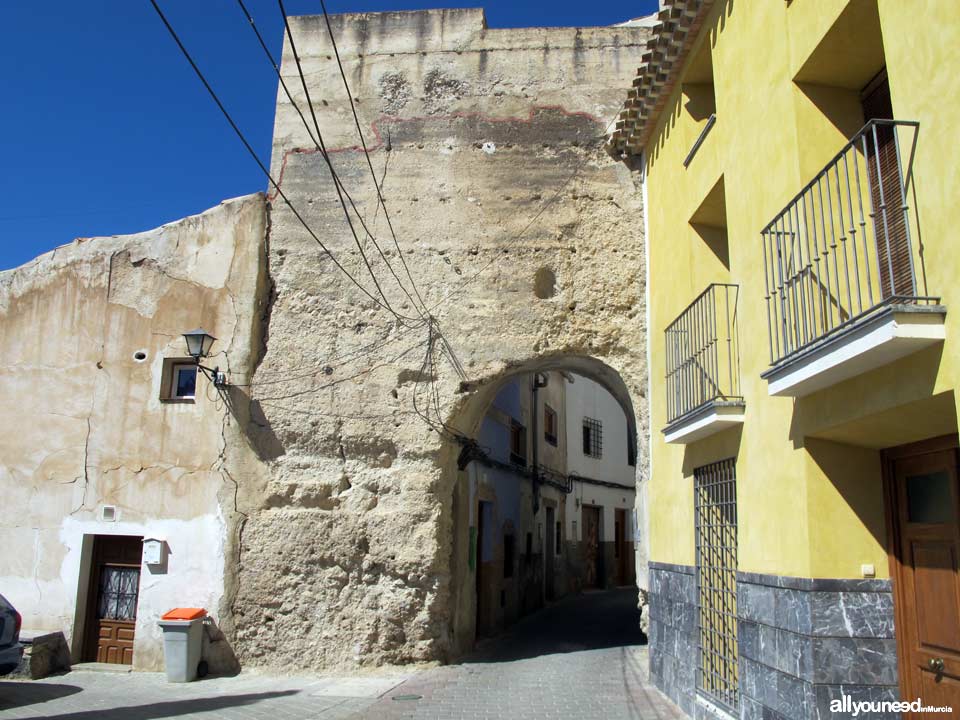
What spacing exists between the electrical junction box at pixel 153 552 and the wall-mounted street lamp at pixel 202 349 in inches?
81.5

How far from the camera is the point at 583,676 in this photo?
29.8 ft

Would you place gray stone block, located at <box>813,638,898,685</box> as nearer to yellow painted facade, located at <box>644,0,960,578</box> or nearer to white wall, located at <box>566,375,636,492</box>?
yellow painted facade, located at <box>644,0,960,578</box>

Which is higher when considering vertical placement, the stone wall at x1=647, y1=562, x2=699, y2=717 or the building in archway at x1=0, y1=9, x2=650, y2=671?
the building in archway at x1=0, y1=9, x2=650, y2=671

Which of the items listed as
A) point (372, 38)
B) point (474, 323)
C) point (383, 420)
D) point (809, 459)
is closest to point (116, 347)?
point (383, 420)

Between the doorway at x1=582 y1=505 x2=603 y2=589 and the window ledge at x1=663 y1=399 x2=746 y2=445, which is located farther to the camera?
the doorway at x1=582 y1=505 x2=603 y2=589

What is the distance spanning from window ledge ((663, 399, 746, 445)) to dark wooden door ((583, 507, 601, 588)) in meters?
15.7

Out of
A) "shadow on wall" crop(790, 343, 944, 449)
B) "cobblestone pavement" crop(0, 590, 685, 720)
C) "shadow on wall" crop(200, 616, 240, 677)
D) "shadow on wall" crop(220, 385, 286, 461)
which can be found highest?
"shadow on wall" crop(220, 385, 286, 461)

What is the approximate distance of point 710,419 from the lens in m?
6.13

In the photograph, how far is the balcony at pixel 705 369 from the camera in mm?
6164

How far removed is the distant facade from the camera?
42.9 feet

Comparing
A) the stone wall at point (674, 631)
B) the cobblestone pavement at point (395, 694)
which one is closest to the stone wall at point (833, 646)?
the stone wall at point (674, 631)

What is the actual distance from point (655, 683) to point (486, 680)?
6.25ft

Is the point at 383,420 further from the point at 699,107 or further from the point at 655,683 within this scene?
the point at 699,107

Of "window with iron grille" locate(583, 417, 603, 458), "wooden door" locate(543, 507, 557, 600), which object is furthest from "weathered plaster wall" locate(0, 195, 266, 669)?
"window with iron grille" locate(583, 417, 603, 458)
